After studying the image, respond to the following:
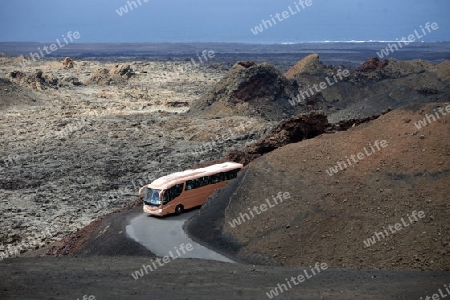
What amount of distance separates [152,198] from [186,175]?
2.02 m

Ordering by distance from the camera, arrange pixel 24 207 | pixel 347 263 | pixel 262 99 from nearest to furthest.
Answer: pixel 347 263
pixel 24 207
pixel 262 99

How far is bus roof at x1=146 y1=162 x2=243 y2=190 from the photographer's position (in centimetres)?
2844

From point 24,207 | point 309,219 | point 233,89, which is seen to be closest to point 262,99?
point 233,89

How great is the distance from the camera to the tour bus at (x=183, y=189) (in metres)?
27.9

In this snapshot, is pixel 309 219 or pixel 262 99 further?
pixel 262 99

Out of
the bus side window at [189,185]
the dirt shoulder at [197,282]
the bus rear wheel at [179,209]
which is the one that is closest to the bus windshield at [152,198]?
the bus rear wheel at [179,209]

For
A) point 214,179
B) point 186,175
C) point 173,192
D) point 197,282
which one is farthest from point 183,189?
point 197,282

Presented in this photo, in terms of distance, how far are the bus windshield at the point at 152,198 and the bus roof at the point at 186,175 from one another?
0.64 ft

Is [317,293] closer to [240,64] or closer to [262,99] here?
[262,99]

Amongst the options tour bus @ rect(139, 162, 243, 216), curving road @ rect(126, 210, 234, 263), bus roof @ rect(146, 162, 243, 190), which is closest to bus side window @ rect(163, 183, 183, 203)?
tour bus @ rect(139, 162, 243, 216)

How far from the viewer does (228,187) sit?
1068 inches

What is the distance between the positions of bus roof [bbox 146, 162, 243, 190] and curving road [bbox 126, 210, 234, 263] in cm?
139

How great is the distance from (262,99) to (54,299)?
48.7 m

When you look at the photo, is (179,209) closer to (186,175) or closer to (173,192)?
(173,192)
